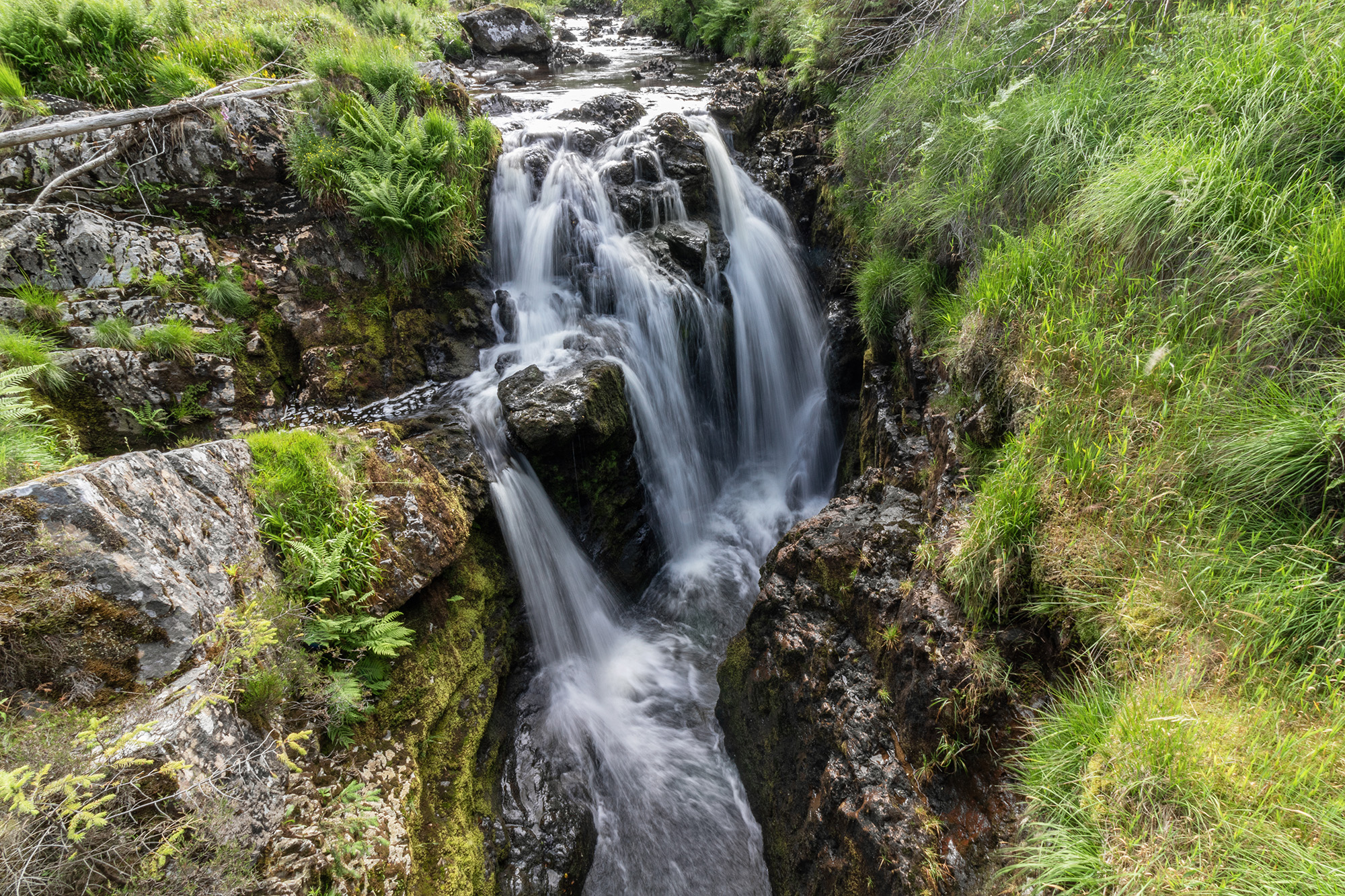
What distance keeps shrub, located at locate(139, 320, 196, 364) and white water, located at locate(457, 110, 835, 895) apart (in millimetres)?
2464

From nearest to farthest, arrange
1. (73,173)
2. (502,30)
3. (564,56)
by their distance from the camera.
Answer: (73,173) < (502,30) < (564,56)

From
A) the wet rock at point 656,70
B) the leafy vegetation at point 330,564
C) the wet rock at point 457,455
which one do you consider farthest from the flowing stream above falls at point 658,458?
the wet rock at point 656,70

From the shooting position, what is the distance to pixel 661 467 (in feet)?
23.0

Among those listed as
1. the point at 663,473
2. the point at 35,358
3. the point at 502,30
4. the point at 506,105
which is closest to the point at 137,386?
the point at 35,358

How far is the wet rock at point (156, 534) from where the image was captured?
8.54 ft

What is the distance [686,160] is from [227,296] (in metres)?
6.49

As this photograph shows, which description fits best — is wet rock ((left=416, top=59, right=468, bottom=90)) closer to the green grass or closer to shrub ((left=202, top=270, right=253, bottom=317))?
shrub ((left=202, top=270, right=253, bottom=317))

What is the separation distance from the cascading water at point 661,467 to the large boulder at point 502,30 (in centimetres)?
823

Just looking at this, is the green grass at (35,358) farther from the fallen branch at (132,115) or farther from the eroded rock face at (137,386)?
the fallen branch at (132,115)

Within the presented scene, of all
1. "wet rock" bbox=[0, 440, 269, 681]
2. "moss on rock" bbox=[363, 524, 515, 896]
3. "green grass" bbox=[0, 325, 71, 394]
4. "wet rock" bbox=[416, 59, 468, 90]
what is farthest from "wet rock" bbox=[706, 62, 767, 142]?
"wet rock" bbox=[0, 440, 269, 681]

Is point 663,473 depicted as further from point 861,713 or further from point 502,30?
point 502,30

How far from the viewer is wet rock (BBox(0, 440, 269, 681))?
2.60 meters

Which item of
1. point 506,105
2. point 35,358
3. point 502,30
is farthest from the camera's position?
point 502,30

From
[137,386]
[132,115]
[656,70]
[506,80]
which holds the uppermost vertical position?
[656,70]
